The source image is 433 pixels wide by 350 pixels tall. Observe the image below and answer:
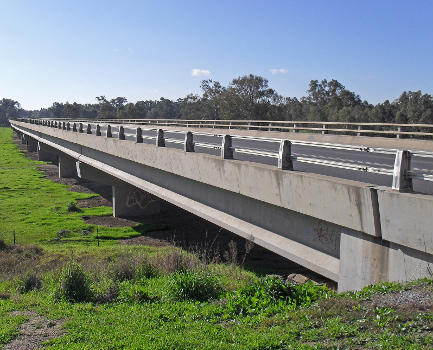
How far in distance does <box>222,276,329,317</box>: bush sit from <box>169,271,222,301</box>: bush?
1.08 m

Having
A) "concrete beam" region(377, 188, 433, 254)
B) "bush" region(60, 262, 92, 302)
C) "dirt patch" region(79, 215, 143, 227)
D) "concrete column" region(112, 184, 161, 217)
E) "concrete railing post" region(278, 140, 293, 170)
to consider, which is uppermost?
"concrete railing post" region(278, 140, 293, 170)

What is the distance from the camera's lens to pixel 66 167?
151ft

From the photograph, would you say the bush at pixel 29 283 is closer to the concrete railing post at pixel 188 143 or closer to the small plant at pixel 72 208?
the concrete railing post at pixel 188 143

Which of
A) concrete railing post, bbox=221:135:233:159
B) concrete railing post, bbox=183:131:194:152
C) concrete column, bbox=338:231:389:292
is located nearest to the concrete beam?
concrete column, bbox=338:231:389:292

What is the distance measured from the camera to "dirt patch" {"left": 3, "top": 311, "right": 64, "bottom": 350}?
757cm

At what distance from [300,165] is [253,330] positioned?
638 cm

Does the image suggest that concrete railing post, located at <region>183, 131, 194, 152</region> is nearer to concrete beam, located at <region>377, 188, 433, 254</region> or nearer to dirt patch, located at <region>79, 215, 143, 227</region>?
concrete beam, located at <region>377, 188, 433, 254</region>

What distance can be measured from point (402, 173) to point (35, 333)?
6300mm

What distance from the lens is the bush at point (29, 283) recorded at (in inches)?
481

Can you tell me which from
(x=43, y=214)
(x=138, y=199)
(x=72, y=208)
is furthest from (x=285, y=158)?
(x=72, y=208)

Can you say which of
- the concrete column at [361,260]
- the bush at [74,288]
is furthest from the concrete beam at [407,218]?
the bush at [74,288]

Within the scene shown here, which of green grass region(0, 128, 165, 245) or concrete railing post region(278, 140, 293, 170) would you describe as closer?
concrete railing post region(278, 140, 293, 170)

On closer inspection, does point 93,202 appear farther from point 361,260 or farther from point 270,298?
point 361,260

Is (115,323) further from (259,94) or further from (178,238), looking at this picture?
(259,94)
